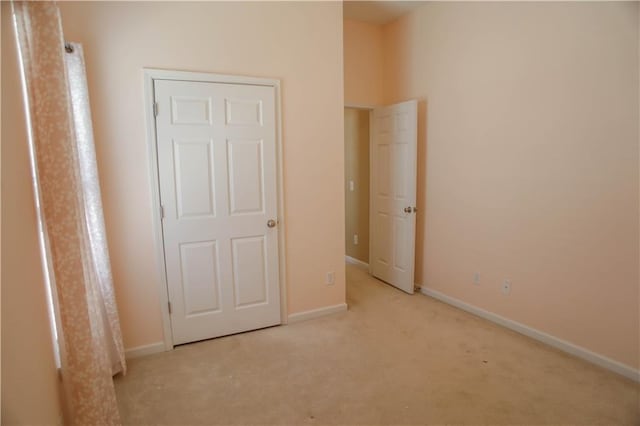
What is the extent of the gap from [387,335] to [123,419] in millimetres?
1932


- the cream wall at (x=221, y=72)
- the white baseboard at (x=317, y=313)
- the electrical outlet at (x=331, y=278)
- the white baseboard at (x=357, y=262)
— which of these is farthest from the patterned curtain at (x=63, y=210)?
the white baseboard at (x=357, y=262)

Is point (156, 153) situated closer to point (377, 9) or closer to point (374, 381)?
point (374, 381)

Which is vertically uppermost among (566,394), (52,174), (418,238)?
(52,174)

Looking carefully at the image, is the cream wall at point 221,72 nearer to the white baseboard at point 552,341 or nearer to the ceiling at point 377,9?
the ceiling at point 377,9

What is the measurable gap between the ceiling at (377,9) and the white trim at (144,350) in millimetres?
3531

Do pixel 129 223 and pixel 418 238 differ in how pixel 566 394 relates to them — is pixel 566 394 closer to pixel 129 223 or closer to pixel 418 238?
pixel 418 238

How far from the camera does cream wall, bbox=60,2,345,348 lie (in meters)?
2.44

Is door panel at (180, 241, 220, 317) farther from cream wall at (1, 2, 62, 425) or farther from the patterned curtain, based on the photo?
cream wall at (1, 2, 62, 425)

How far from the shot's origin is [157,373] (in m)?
2.47

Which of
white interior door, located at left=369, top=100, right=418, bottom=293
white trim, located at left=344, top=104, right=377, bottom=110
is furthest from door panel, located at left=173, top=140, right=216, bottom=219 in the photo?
white interior door, located at left=369, top=100, right=418, bottom=293

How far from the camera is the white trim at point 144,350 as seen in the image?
268 cm

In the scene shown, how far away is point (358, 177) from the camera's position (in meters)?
4.90

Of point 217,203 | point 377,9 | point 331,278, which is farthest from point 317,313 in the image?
point 377,9

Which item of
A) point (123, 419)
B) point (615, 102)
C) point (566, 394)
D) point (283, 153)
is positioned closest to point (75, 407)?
point (123, 419)
